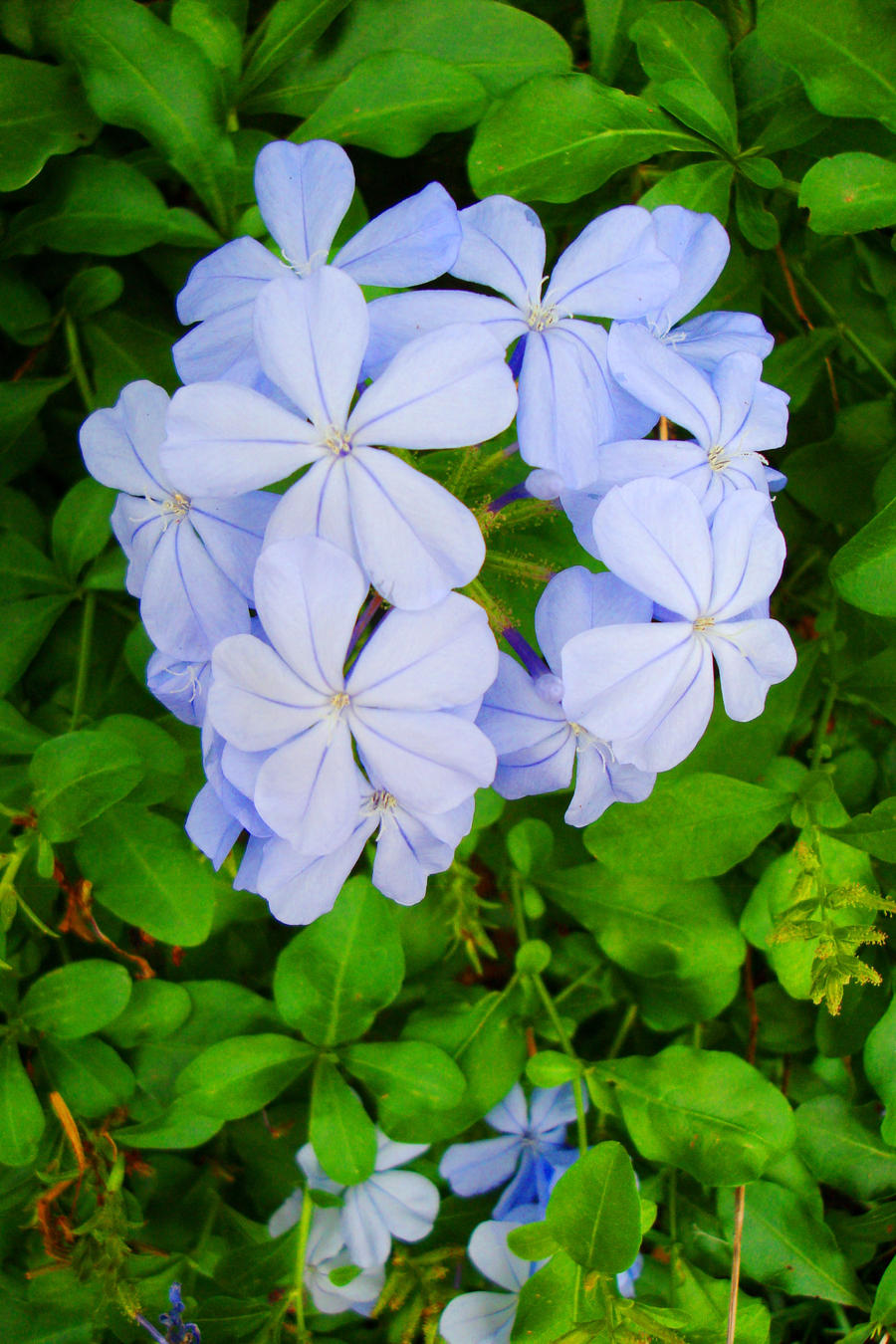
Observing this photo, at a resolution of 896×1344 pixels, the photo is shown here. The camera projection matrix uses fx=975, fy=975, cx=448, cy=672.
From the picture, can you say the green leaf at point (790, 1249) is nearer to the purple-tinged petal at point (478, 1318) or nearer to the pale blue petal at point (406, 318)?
the purple-tinged petal at point (478, 1318)

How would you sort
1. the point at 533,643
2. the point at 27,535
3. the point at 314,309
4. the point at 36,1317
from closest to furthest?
1. the point at 314,309
2. the point at 533,643
3. the point at 36,1317
4. the point at 27,535

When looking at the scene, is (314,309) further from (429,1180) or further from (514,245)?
(429,1180)

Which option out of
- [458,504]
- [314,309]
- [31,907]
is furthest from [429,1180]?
[314,309]

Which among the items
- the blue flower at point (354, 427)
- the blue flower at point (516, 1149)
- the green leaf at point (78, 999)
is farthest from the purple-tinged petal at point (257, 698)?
the blue flower at point (516, 1149)

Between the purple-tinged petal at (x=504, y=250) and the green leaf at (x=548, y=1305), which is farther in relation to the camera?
the green leaf at (x=548, y=1305)

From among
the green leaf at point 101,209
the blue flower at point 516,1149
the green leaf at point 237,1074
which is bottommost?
the blue flower at point 516,1149

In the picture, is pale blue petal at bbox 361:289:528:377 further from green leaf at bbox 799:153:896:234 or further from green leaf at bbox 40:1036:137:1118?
green leaf at bbox 40:1036:137:1118

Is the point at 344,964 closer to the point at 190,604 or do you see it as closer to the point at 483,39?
the point at 190,604
